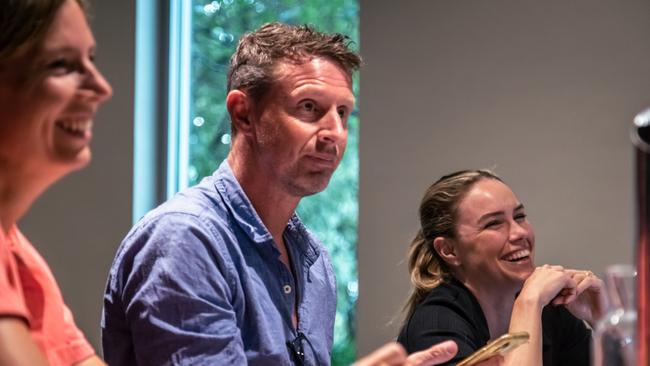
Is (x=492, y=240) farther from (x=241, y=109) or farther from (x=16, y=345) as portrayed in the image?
(x=16, y=345)

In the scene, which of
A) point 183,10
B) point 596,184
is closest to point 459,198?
point 596,184

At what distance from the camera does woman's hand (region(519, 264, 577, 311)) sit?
1.99m

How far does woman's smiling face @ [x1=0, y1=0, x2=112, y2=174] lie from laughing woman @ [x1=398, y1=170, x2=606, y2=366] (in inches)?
49.0

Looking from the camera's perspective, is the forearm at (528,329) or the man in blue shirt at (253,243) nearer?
the man in blue shirt at (253,243)

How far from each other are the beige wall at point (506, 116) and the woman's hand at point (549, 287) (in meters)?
0.63

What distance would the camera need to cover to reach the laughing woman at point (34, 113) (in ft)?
2.66

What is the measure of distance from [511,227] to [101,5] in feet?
5.82

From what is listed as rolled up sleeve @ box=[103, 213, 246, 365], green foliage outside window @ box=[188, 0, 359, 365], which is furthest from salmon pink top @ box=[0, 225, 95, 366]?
green foliage outside window @ box=[188, 0, 359, 365]

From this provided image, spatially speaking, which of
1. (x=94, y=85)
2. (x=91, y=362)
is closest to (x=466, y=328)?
(x=91, y=362)

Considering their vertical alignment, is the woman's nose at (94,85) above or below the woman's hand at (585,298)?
above

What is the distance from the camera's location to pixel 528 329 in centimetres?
193

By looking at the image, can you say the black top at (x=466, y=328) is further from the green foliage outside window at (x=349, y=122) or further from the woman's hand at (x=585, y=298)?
the green foliage outside window at (x=349, y=122)

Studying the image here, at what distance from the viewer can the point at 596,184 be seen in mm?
2811

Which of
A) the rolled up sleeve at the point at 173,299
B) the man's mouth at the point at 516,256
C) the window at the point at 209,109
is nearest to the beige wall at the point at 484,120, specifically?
the window at the point at 209,109
